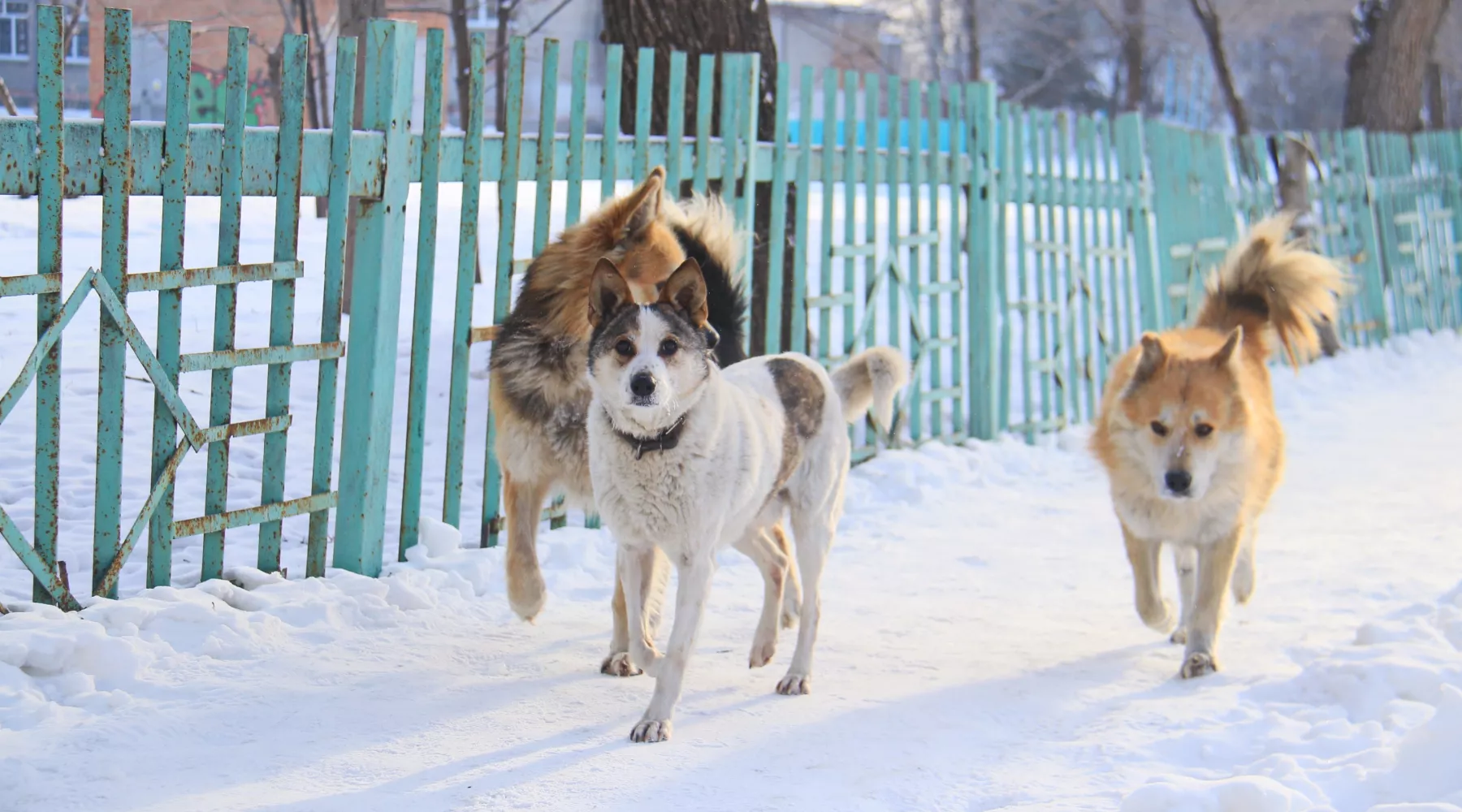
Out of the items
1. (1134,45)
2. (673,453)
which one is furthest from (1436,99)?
(673,453)

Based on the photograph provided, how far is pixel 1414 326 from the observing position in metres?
18.4

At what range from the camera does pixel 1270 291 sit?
22.7ft

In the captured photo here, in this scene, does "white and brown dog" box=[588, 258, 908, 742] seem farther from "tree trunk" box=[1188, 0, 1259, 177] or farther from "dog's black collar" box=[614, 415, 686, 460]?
"tree trunk" box=[1188, 0, 1259, 177]

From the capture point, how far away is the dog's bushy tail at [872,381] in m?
5.69

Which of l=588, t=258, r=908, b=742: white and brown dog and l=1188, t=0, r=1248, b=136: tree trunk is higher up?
l=1188, t=0, r=1248, b=136: tree trunk

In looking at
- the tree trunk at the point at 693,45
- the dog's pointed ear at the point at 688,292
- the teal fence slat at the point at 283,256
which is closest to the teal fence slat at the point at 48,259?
the teal fence slat at the point at 283,256

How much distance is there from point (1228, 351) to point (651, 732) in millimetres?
2763

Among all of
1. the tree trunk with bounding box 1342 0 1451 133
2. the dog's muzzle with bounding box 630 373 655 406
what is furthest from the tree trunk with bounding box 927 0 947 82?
the dog's muzzle with bounding box 630 373 655 406

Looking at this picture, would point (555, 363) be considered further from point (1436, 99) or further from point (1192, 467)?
point (1436, 99)

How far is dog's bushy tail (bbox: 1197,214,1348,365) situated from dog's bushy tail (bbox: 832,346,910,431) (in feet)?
6.67

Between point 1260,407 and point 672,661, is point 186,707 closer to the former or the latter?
point 672,661

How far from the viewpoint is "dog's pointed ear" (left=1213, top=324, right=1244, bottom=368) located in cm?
558

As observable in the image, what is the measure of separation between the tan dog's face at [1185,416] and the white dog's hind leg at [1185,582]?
1.27 feet

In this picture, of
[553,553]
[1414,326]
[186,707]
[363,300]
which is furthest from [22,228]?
[1414,326]
